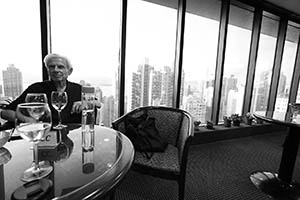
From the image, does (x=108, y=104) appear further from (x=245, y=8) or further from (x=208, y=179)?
(x=245, y=8)

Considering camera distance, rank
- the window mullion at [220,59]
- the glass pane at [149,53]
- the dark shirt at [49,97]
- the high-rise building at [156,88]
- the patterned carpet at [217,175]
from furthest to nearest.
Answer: the window mullion at [220,59] < the high-rise building at [156,88] < the glass pane at [149,53] < the patterned carpet at [217,175] < the dark shirt at [49,97]

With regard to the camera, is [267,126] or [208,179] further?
[267,126]

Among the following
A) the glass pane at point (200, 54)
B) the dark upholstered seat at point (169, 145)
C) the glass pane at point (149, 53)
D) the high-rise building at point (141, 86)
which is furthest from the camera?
the glass pane at point (200, 54)

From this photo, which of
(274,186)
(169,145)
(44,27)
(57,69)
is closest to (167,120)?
(169,145)

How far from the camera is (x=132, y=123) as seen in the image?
5.09ft

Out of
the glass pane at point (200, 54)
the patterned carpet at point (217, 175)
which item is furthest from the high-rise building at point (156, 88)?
the patterned carpet at point (217, 175)

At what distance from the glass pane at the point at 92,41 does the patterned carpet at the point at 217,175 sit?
0.89 m

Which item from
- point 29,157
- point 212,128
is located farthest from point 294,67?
point 29,157

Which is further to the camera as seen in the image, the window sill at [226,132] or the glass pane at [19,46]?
the window sill at [226,132]

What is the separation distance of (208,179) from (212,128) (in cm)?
132

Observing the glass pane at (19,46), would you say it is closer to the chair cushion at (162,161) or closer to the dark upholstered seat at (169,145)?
the dark upholstered seat at (169,145)

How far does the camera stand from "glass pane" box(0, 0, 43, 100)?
5.58ft

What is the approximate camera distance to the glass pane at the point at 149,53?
7.70 feet

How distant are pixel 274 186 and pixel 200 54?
2135 mm
